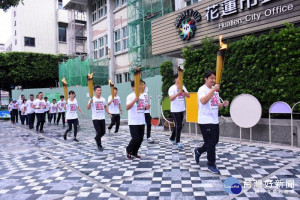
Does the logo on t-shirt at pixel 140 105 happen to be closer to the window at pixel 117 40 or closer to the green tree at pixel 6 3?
the green tree at pixel 6 3

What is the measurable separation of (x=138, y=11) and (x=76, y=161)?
14.3 m

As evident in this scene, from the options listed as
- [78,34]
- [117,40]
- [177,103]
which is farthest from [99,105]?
[78,34]

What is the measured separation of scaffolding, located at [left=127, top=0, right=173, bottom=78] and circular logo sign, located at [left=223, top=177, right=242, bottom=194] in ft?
43.1

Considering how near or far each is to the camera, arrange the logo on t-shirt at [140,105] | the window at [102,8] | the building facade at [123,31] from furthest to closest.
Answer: the window at [102,8]
the building facade at [123,31]
the logo on t-shirt at [140,105]

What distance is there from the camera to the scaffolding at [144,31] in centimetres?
1675

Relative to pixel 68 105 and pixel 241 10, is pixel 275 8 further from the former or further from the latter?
pixel 68 105

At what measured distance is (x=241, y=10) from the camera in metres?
9.38

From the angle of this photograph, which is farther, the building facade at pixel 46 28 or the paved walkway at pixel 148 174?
the building facade at pixel 46 28

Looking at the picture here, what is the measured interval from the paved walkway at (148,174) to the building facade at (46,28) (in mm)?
27427

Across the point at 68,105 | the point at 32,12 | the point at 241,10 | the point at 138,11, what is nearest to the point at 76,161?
the point at 68,105

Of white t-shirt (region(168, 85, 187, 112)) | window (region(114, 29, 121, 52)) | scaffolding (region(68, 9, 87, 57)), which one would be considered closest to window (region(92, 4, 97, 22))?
window (region(114, 29, 121, 52))

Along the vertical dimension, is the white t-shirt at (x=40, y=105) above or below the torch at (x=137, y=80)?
below

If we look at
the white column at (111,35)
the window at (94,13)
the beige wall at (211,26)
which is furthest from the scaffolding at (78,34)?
the beige wall at (211,26)

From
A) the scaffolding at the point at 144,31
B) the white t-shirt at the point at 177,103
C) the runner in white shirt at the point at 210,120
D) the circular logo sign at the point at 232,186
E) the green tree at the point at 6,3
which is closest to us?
the circular logo sign at the point at 232,186
